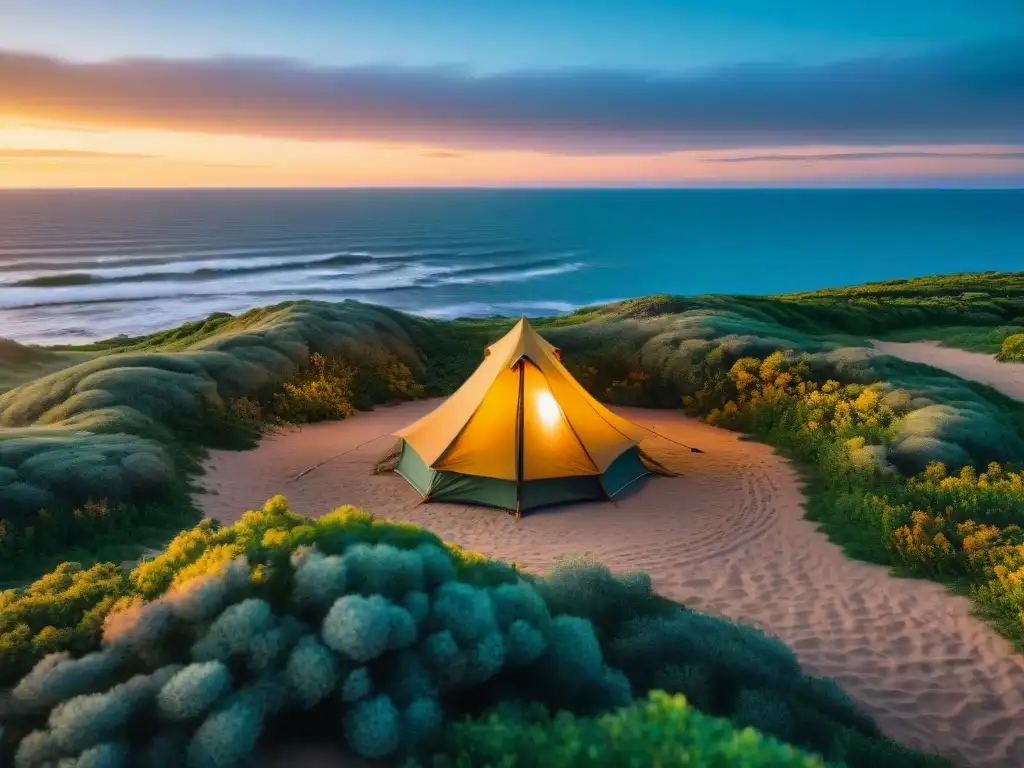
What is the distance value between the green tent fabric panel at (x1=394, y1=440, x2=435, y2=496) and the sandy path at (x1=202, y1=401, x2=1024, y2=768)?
20cm

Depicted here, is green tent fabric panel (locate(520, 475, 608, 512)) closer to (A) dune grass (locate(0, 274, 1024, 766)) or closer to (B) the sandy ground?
(A) dune grass (locate(0, 274, 1024, 766))

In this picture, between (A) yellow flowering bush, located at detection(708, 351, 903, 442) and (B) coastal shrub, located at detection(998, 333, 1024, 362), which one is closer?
(A) yellow flowering bush, located at detection(708, 351, 903, 442)

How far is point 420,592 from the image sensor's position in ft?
15.4

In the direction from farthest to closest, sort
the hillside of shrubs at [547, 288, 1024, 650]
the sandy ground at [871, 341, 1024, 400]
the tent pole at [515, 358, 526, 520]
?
the sandy ground at [871, 341, 1024, 400] → the tent pole at [515, 358, 526, 520] → the hillside of shrubs at [547, 288, 1024, 650]

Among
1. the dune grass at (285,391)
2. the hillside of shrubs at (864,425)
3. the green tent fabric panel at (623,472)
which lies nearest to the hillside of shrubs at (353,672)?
the hillside of shrubs at (864,425)

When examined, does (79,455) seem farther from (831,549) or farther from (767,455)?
(767,455)

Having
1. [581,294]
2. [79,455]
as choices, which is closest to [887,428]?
[79,455]

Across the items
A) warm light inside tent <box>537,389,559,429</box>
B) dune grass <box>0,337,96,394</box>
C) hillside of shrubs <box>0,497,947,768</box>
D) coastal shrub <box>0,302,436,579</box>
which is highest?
hillside of shrubs <box>0,497,947,768</box>

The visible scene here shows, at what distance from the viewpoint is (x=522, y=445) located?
501 inches

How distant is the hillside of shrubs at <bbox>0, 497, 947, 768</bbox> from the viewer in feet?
12.1

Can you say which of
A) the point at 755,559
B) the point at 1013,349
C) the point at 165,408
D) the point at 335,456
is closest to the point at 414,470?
the point at 335,456

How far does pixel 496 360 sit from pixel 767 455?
604 cm

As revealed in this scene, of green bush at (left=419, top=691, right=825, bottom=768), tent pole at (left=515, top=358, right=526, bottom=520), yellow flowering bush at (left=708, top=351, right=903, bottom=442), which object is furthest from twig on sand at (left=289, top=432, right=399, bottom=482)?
green bush at (left=419, top=691, right=825, bottom=768)

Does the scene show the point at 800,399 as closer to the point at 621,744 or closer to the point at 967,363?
the point at 967,363
